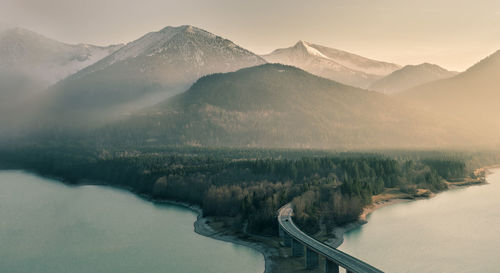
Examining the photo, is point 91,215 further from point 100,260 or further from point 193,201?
point 100,260

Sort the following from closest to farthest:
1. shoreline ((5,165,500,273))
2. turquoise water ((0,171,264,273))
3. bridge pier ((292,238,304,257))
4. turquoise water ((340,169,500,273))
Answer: turquoise water ((340,169,500,273)) < bridge pier ((292,238,304,257)) < turquoise water ((0,171,264,273)) < shoreline ((5,165,500,273))

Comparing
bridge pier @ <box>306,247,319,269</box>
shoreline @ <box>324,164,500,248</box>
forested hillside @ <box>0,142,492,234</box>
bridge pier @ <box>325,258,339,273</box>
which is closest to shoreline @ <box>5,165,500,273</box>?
shoreline @ <box>324,164,500,248</box>

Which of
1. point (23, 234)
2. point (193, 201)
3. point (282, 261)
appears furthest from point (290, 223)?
point (23, 234)

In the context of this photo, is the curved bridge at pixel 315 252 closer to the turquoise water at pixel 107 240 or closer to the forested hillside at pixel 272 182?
the turquoise water at pixel 107 240

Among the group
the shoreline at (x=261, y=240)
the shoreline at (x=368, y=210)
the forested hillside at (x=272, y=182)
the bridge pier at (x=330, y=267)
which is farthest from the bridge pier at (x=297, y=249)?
the forested hillside at (x=272, y=182)

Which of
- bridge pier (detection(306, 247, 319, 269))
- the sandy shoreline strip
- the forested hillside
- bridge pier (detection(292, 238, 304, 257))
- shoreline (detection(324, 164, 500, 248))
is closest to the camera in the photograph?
bridge pier (detection(306, 247, 319, 269))

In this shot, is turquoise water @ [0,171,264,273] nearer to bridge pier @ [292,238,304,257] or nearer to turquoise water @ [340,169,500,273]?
bridge pier @ [292,238,304,257]

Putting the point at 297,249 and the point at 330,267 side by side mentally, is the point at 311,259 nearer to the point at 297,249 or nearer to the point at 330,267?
the point at 330,267
